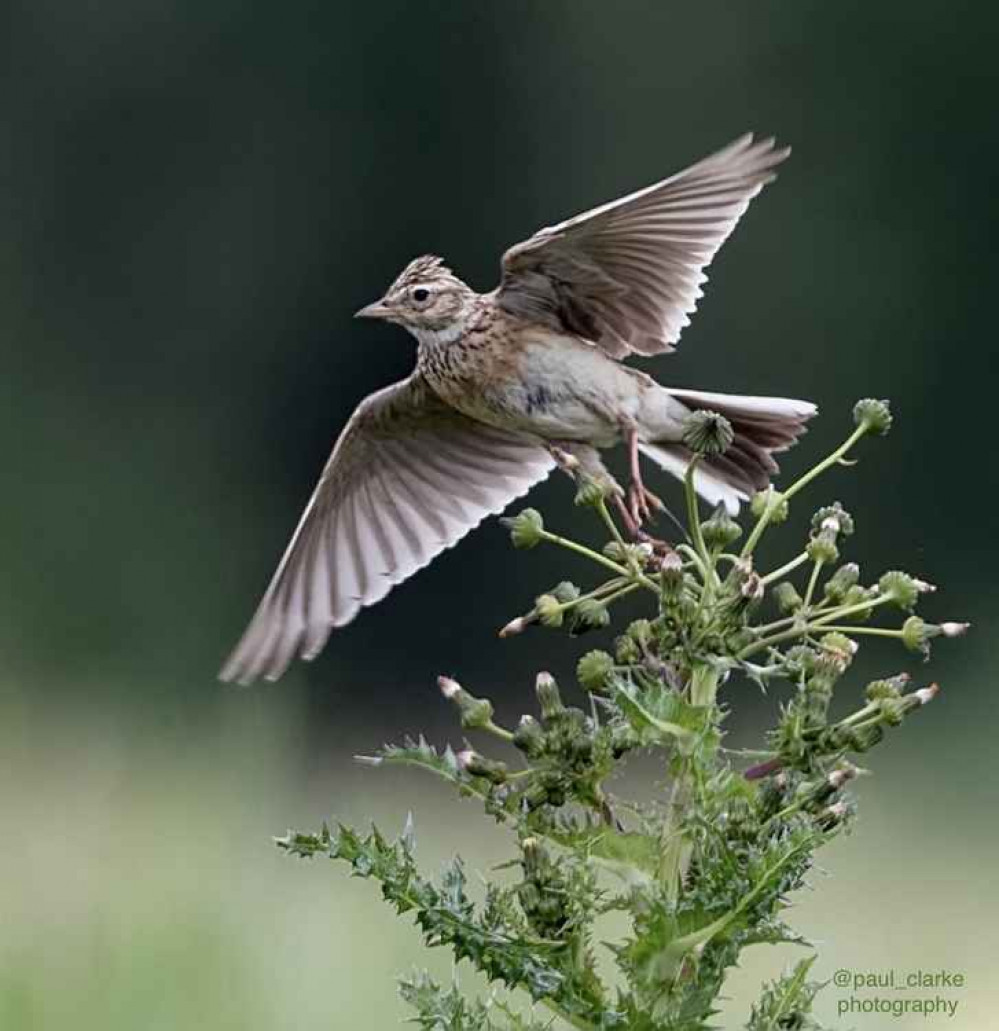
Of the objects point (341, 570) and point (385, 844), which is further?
point (341, 570)

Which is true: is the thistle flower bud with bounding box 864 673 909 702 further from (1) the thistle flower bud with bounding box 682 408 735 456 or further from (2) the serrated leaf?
(1) the thistle flower bud with bounding box 682 408 735 456

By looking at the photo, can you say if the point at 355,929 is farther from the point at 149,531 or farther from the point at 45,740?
the point at 149,531

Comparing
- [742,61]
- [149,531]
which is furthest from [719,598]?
[742,61]

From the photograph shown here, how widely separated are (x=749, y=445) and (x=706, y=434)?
1.91 meters

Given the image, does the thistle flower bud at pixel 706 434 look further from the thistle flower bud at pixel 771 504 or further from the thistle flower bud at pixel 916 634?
the thistle flower bud at pixel 916 634

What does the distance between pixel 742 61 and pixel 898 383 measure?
16.7 ft

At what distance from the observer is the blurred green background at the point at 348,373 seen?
Answer: 514 centimetres

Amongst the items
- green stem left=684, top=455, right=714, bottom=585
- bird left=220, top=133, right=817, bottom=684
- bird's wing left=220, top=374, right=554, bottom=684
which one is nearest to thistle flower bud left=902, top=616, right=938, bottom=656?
green stem left=684, top=455, right=714, bottom=585

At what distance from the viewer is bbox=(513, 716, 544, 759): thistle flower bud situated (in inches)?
116

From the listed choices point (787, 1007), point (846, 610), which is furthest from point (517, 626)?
point (787, 1007)

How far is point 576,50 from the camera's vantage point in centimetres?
2370

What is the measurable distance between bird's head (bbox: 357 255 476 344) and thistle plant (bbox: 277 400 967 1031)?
2.82m

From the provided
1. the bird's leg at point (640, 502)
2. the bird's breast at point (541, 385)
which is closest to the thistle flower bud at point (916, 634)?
the bird's leg at point (640, 502)

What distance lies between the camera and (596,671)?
2986 millimetres
